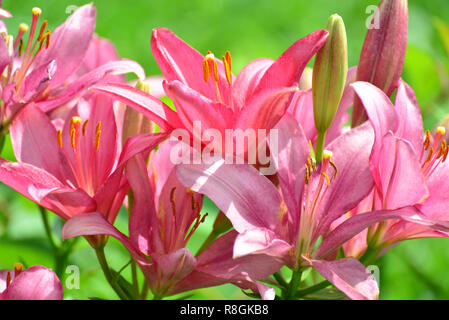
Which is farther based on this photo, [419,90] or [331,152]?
[419,90]

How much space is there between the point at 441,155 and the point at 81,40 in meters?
0.38

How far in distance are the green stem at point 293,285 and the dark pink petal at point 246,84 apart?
151mm

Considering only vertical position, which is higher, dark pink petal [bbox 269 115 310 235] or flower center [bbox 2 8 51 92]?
flower center [bbox 2 8 51 92]

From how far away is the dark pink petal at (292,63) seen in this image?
61 cm

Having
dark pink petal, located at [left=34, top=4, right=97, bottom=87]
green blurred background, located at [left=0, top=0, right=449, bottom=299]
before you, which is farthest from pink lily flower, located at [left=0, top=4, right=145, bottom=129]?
green blurred background, located at [left=0, top=0, right=449, bottom=299]

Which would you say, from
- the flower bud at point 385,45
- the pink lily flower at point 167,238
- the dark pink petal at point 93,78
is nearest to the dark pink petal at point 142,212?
the pink lily flower at point 167,238

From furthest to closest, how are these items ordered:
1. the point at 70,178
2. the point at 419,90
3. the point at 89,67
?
the point at 419,90 < the point at 89,67 < the point at 70,178

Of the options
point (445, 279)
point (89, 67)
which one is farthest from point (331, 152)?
point (445, 279)

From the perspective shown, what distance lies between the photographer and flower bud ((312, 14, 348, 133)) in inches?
24.3

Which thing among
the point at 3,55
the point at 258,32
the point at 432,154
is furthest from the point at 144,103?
the point at 258,32

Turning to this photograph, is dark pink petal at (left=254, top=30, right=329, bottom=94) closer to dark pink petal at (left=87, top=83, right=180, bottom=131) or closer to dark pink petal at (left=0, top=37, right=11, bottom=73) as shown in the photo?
dark pink petal at (left=87, top=83, right=180, bottom=131)

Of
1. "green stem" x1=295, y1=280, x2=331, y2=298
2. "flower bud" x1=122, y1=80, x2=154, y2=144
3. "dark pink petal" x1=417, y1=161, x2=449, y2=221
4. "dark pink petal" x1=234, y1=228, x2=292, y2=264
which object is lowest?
"green stem" x1=295, y1=280, x2=331, y2=298

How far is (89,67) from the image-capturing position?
0.89 m
